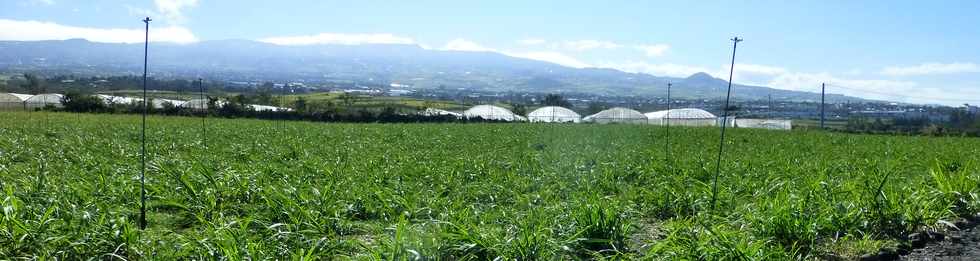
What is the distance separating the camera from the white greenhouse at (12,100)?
44.2m

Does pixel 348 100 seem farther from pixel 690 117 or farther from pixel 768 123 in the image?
pixel 768 123

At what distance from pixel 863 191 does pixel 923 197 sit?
0.58 meters

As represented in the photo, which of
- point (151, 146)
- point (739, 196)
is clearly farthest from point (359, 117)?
point (739, 196)

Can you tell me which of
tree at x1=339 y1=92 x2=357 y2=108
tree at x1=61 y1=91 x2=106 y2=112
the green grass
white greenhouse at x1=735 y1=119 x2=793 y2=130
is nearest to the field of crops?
tree at x1=61 y1=91 x2=106 y2=112

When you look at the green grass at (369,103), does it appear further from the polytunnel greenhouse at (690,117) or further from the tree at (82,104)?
the polytunnel greenhouse at (690,117)

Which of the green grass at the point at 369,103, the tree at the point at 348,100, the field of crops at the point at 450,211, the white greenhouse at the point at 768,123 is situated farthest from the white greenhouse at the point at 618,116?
the field of crops at the point at 450,211

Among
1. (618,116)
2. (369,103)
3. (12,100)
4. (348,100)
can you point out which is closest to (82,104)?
(12,100)

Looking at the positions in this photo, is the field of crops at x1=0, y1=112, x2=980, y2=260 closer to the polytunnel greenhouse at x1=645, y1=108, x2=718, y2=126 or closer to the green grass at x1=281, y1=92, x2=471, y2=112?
the green grass at x1=281, y1=92, x2=471, y2=112

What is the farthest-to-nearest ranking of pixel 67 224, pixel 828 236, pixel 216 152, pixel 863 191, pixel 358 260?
pixel 216 152 → pixel 863 191 → pixel 828 236 → pixel 67 224 → pixel 358 260

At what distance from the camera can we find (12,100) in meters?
51.0

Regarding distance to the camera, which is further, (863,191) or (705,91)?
(705,91)

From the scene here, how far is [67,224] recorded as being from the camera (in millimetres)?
4559

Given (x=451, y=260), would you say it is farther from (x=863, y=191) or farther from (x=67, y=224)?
(x=863, y=191)

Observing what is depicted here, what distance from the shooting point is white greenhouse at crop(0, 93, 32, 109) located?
1738 inches
